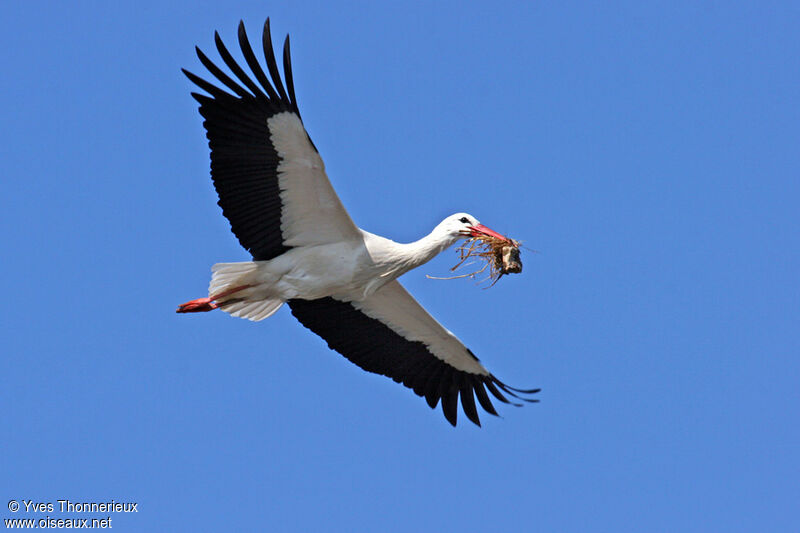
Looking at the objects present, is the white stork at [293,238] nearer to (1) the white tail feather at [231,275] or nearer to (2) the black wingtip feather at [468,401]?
(1) the white tail feather at [231,275]

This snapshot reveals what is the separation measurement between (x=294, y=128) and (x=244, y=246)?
4.00 feet

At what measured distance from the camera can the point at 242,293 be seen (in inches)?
400

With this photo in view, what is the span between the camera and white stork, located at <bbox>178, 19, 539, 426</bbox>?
948 centimetres

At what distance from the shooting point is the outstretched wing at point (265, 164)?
941 cm

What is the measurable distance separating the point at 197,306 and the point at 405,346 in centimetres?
215

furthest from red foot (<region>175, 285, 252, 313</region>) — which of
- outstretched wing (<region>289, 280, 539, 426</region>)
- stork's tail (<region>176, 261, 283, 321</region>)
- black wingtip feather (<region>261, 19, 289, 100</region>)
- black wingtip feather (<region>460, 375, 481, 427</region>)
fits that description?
black wingtip feather (<region>460, 375, 481, 427</region>)

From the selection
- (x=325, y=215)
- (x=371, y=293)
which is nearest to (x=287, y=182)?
(x=325, y=215)

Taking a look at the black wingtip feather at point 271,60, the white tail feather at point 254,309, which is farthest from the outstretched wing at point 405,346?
the black wingtip feather at point 271,60

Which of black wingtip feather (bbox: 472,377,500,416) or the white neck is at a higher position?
the white neck

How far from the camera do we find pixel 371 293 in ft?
33.8

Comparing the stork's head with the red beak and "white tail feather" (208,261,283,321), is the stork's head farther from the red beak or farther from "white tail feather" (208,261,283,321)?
"white tail feather" (208,261,283,321)

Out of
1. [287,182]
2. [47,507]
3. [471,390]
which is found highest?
[287,182]

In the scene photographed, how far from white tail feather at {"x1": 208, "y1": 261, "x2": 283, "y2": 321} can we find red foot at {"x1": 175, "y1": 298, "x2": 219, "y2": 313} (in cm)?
8

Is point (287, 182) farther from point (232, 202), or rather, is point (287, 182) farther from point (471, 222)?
point (471, 222)
